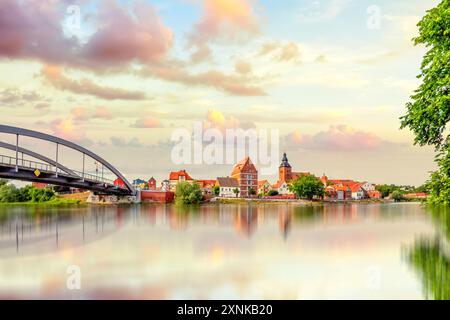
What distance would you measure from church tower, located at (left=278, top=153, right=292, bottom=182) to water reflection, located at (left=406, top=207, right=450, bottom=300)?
77.8 metres

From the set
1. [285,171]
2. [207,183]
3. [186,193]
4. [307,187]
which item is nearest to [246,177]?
[207,183]

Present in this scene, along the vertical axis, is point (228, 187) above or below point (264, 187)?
above

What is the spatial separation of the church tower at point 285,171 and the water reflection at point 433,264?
7784 centimetres

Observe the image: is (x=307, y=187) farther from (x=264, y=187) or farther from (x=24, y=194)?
(x=24, y=194)

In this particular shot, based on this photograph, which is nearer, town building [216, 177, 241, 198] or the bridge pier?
the bridge pier

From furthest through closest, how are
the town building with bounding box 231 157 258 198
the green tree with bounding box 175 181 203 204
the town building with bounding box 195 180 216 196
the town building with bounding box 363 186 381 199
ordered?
the town building with bounding box 363 186 381 199
the town building with bounding box 195 180 216 196
the town building with bounding box 231 157 258 198
the green tree with bounding box 175 181 203 204

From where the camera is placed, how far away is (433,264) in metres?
9.75

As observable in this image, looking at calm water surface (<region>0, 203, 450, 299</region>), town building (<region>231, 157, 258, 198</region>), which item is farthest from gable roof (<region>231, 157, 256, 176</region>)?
calm water surface (<region>0, 203, 450, 299</region>)

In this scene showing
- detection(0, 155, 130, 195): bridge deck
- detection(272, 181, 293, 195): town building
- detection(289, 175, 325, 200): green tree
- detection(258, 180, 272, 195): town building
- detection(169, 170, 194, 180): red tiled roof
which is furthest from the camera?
detection(258, 180, 272, 195): town building

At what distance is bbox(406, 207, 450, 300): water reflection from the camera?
7.36 meters

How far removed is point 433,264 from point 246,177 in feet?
249

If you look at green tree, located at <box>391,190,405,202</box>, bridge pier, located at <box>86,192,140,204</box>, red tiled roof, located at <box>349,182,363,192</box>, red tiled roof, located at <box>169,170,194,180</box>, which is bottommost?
green tree, located at <box>391,190,405,202</box>

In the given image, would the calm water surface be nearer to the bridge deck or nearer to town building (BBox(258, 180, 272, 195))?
the bridge deck

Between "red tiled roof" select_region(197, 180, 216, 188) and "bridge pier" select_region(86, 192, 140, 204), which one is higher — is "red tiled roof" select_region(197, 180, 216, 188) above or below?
above
